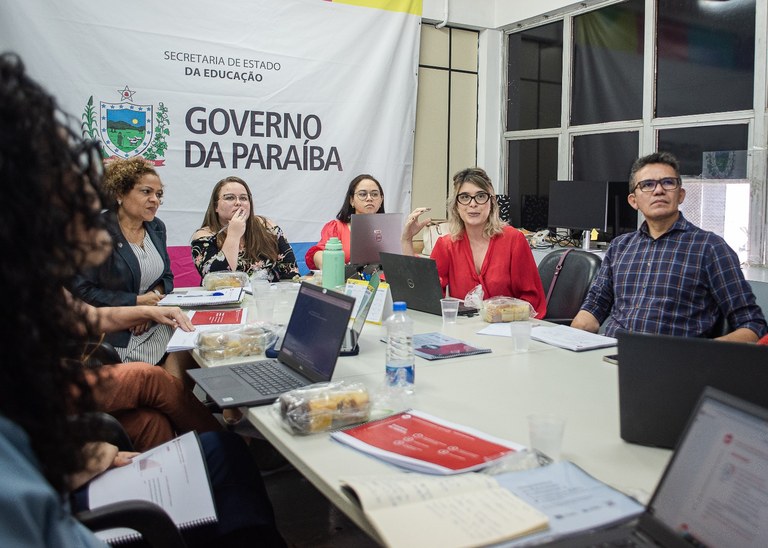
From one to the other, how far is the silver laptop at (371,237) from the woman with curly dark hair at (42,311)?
7.88 ft

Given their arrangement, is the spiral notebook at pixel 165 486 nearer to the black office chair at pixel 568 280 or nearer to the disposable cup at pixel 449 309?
the disposable cup at pixel 449 309

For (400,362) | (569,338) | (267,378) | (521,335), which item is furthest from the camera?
(569,338)

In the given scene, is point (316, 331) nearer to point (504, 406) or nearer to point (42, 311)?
point (504, 406)

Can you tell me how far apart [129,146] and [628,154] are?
3814 mm

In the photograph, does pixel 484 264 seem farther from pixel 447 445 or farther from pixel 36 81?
pixel 36 81

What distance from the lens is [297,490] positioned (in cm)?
265

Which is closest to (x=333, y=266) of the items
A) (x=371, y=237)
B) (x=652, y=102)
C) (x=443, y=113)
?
(x=371, y=237)

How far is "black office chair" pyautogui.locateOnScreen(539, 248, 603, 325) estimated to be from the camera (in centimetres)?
315

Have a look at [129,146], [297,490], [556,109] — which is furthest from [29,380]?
[556,109]

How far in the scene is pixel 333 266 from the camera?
2818 millimetres

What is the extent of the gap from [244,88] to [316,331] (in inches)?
146

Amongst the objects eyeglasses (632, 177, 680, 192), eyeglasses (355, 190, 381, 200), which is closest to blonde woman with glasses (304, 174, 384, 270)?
eyeglasses (355, 190, 381, 200)

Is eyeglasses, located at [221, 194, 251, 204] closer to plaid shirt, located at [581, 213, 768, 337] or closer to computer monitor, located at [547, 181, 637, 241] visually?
plaid shirt, located at [581, 213, 768, 337]

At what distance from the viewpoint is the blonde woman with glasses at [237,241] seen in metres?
3.55
